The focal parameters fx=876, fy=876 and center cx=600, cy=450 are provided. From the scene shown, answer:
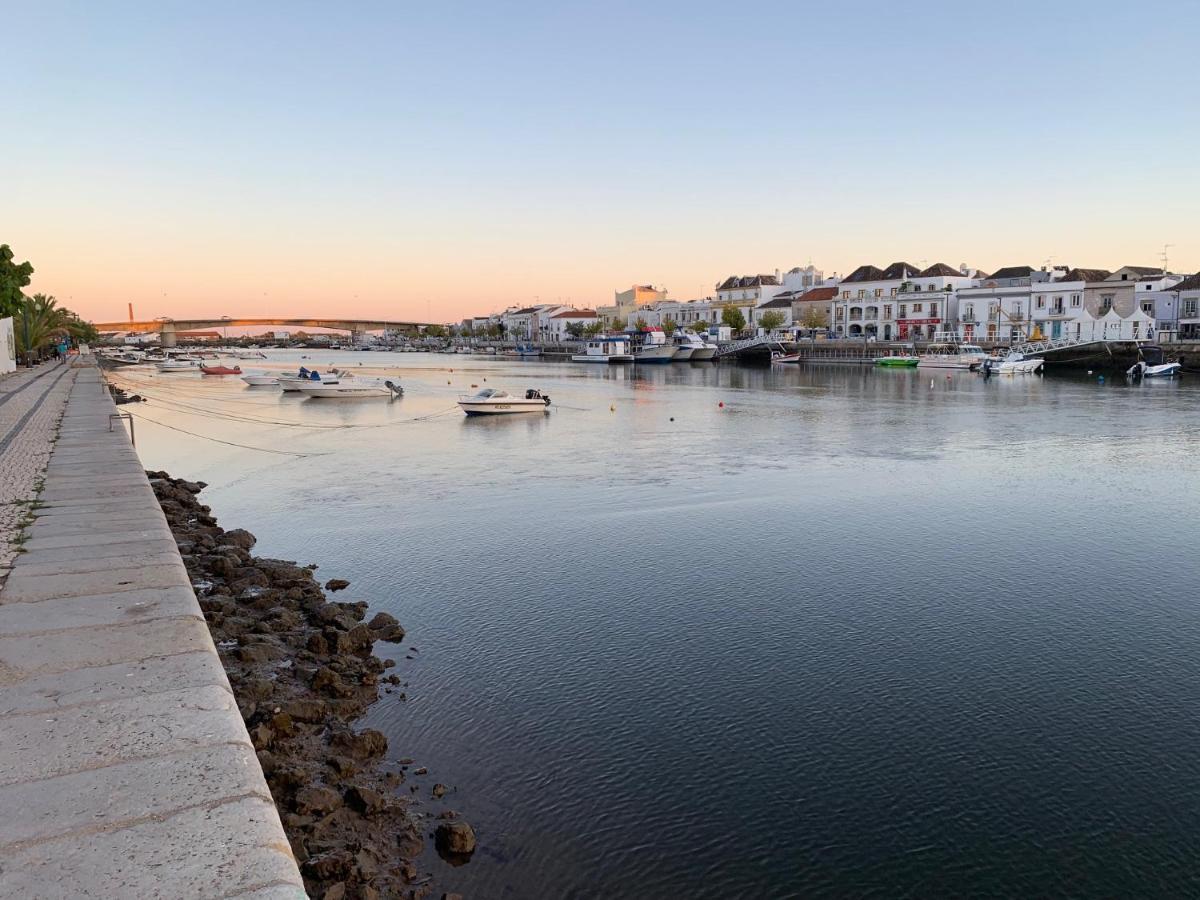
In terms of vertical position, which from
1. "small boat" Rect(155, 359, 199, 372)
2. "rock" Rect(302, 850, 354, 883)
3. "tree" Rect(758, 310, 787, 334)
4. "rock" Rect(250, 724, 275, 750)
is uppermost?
"tree" Rect(758, 310, 787, 334)

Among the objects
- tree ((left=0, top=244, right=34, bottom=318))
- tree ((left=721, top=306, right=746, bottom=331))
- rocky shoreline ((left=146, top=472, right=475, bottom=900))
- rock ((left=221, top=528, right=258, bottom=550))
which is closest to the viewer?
rocky shoreline ((left=146, top=472, right=475, bottom=900))

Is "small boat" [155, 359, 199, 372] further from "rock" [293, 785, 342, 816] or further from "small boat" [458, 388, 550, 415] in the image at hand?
"rock" [293, 785, 342, 816]

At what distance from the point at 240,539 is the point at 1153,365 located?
8006 centimetres

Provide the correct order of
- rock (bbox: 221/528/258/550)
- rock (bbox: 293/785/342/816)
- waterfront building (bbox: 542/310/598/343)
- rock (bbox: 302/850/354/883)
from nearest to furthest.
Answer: rock (bbox: 302/850/354/883)
rock (bbox: 293/785/342/816)
rock (bbox: 221/528/258/550)
waterfront building (bbox: 542/310/598/343)

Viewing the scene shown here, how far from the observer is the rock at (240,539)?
1596 cm

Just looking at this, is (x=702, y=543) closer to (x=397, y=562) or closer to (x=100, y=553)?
(x=397, y=562)

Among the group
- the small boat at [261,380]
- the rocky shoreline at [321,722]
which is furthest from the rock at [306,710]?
the small boat at [261,380]

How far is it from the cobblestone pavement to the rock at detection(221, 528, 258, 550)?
314cm

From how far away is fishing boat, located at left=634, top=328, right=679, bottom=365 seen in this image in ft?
361

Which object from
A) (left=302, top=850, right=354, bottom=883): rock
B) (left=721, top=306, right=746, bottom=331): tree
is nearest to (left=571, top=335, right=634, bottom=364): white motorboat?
(left=721, top=306, right=746, bottom=331): tree

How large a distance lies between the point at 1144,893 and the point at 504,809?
5059 millimetres

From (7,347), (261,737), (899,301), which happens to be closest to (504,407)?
(7,347)

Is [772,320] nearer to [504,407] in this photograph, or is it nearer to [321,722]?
[504,407]

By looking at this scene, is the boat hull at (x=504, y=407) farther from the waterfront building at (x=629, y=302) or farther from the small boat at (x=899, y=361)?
the waterfront building at (x=629, y=302)
